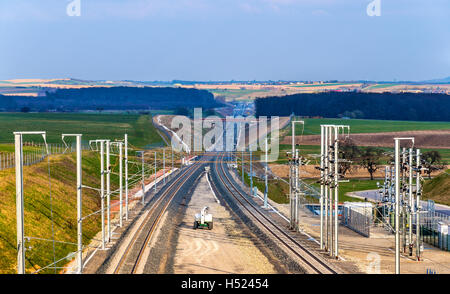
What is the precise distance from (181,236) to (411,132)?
154520mm

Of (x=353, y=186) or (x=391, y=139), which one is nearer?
(x=353, y=186)

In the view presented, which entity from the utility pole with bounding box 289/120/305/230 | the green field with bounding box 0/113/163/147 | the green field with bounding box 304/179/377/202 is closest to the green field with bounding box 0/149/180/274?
the utility pole with bounding box 289/120/305/230

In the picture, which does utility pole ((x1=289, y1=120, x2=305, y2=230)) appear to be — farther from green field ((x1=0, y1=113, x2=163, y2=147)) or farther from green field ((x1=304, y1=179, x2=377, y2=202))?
green field ((x1=0, y1=113, x2=163, y2=147))

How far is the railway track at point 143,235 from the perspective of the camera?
42191 millimetres

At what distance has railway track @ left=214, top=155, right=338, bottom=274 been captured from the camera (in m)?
42.6

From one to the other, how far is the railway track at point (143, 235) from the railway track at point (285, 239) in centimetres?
965

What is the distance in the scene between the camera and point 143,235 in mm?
54906

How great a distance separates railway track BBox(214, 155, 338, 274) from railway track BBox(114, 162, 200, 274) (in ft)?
31.7

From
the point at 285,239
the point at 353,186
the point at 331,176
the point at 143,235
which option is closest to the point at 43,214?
the point at 143,235

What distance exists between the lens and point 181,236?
56.8m

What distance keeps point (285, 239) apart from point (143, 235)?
A: 12.4 meters

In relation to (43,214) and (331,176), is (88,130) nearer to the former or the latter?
(43,214)

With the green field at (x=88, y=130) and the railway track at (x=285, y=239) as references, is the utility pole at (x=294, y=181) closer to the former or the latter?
the railway track at (x=285, y=239)
